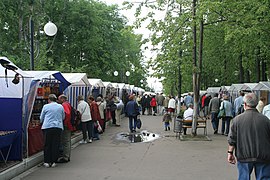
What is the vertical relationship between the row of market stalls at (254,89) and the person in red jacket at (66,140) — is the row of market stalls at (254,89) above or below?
Result: above

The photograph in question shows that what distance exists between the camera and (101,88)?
75.9ft

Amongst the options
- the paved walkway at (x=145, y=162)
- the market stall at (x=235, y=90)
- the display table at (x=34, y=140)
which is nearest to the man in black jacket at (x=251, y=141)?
the paved walkway at (x=145, y=162)

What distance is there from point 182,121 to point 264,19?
18.3 feet

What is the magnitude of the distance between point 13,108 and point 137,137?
6.77m

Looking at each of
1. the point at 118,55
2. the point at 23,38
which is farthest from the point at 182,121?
the point at 118,55

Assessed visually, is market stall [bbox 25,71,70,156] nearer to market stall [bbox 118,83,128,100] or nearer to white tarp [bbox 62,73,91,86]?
white tarp [bbox 62,73,91,86]

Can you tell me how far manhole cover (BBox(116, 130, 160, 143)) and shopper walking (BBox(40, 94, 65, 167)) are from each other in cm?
507

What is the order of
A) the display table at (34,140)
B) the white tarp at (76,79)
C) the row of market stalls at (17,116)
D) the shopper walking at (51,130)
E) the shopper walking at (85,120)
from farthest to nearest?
the white tarp at (76,79) → the shopper walking at (85,120) → the display table at (34,140) → the shopper walking at (51,130) → the row of market stalls at (17,116)

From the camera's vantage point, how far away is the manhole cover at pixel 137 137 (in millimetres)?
14111

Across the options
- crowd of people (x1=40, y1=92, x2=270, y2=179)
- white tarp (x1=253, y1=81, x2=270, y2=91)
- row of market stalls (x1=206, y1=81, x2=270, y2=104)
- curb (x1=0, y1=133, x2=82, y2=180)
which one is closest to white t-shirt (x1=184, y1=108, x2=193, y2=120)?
crowd of people (x1=40, y1=92, x2=270, y2=179)

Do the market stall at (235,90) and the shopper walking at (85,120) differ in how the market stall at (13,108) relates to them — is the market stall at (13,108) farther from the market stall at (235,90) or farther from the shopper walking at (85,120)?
the market stall at (235,90)

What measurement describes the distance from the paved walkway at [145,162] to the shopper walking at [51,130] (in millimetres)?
255

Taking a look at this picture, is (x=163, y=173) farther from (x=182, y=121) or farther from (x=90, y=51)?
(x=90, y=51)

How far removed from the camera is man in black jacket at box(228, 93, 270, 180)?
514cm
